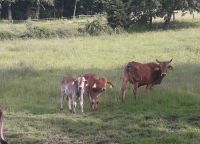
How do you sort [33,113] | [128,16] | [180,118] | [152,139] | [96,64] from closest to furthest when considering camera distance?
[152,139] < [180,118] < [33,113] < [96,64] < [128,16]

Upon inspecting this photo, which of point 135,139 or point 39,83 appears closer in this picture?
point 135,139

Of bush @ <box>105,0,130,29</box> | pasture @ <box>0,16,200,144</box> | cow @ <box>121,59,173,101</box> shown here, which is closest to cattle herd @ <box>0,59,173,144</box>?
cow @ <box>121,59,173,101</box>

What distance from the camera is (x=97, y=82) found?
17.0 m

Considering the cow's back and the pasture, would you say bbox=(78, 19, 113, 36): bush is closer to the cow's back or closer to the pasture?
the pasture

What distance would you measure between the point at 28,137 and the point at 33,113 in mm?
3432

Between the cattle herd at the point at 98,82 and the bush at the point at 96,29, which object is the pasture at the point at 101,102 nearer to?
the cattle herd at the point at 98,82

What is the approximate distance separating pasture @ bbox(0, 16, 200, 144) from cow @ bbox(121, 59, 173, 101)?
1.32 feet

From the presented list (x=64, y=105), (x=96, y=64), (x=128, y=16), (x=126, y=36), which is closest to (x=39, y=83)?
(x=64, y=105)

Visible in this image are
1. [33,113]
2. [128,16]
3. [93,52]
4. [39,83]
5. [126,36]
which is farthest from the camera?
[128,16]

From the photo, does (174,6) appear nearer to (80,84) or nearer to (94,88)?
(94,88)

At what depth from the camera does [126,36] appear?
43.1m

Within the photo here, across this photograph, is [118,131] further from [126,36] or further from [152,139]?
[126,36]

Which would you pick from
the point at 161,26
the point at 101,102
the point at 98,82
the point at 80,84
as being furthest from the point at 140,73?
the point at 161,26

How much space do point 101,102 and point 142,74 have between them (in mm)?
2004
